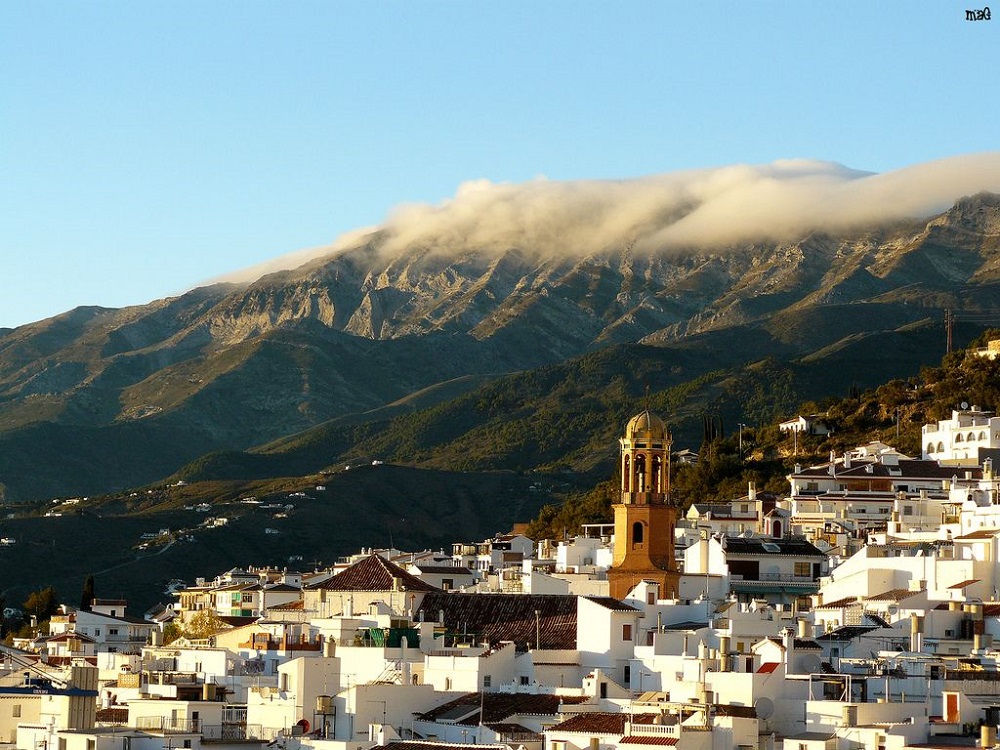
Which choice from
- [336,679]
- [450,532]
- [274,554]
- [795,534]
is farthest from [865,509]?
[450,532]

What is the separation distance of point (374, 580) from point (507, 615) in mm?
9671

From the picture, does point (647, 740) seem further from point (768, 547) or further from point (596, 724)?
point (768, 547)

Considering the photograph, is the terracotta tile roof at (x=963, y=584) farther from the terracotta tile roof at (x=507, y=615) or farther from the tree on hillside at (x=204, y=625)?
the tree on hillside at (x=204, y=625)

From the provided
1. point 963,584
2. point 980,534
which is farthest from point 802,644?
point 980,534

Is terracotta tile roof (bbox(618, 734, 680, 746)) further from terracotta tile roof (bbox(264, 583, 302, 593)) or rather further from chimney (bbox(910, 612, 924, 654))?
terracotta tile roof (bbox(264, 583, 302, 593))

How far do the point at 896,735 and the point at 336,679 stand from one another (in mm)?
21168

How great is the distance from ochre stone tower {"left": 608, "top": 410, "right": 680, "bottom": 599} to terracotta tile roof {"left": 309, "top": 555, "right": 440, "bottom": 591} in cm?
780

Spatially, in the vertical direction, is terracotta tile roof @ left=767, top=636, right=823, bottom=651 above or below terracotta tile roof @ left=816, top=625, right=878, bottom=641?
below

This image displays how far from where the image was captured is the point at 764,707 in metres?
60.2

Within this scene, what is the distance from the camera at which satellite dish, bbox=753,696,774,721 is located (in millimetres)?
59844

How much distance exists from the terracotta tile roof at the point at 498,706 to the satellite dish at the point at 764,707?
248 inches

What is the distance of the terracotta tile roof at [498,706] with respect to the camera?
208ft

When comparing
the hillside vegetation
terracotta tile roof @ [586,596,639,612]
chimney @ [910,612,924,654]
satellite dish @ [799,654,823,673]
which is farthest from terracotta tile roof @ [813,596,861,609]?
the hillside vegetation

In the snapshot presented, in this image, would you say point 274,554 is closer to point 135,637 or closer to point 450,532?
point 450,532
